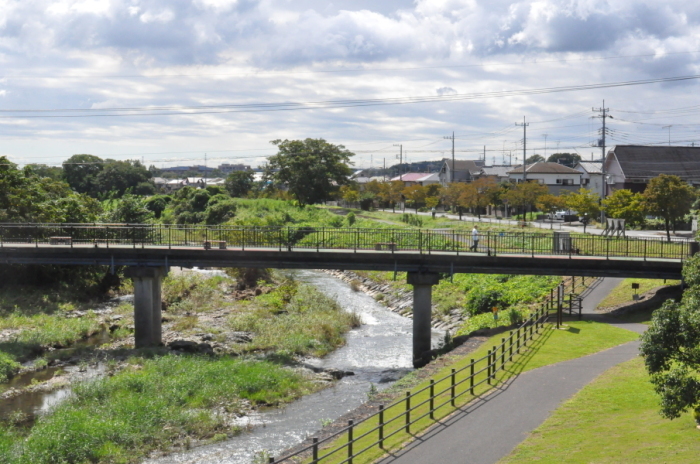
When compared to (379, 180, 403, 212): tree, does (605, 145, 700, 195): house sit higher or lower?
higher

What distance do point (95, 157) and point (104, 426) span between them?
145 m

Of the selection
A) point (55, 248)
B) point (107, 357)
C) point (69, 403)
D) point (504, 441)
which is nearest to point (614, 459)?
point (504, 441)

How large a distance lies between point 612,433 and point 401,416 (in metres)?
5.53

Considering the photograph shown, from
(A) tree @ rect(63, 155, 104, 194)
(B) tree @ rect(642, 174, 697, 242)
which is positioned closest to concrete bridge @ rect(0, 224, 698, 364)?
(B) tree @ rect(642, 174, 697, 242)

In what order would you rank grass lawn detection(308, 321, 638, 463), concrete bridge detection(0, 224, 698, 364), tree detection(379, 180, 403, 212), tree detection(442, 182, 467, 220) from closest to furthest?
grass lawn detection(308, 321, 638, 463) < concrete bridge detection(0, 224, 698, 364) < tree detection(442, 182, 467, 220) < tree detection(379, 180, 403, 212)

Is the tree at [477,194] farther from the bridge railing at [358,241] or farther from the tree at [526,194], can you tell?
the bridge railing at [358,241]

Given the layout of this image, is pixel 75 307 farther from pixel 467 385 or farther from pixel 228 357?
pixel 467 385

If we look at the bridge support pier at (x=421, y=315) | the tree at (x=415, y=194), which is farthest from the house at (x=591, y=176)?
the bridge support pier at (x=421, y=315)

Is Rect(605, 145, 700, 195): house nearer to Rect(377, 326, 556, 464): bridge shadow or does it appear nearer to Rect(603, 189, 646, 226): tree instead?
Rect(603, 189, 646, 226): tree

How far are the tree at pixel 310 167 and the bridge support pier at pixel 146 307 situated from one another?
53354 millimetres

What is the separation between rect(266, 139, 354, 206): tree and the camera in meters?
87.2

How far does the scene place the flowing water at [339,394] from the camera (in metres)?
20.0

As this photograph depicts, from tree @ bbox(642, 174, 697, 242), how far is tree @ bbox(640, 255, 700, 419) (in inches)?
1426

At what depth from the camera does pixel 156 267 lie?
3428cm
